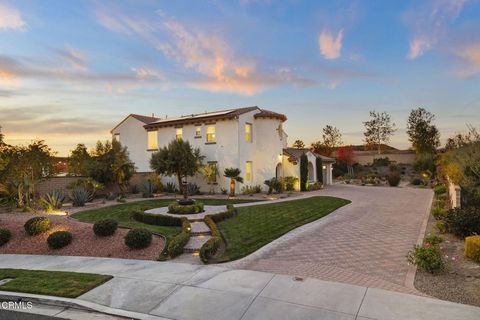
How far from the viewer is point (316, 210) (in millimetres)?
18297

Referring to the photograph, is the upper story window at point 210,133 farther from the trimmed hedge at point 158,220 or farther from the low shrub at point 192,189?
the trimmed hedge at point 158,220

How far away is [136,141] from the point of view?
1320 inches

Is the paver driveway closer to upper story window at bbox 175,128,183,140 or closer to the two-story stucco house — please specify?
the two-story stucco house

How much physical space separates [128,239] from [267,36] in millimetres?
14424

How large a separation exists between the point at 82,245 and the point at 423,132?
60.2 metres

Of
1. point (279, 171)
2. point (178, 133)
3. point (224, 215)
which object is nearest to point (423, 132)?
point (279, 171)

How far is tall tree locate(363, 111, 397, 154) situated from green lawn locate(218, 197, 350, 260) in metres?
42.7

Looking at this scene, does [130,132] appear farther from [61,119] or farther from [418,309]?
[418,309]

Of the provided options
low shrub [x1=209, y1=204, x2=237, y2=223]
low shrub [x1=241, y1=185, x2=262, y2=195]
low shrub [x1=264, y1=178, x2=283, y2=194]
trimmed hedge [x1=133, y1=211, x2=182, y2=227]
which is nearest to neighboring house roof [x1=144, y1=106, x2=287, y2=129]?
low shrub [x1=264, y1=178, x2=283, y2=194]

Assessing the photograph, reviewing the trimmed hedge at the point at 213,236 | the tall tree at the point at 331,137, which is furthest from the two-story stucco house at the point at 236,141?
the tall tree at the point at 331,137

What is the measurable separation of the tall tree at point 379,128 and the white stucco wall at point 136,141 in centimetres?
4502

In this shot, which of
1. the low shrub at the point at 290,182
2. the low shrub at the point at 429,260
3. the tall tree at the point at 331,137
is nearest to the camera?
the low shrub at the point at 429,260

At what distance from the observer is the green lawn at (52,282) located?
7129 millimetres

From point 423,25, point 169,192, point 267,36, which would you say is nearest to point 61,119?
point 169,192
